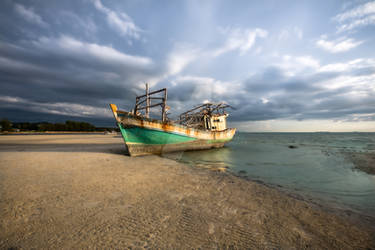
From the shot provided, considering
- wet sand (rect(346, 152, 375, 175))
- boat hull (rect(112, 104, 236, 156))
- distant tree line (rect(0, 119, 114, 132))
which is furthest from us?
distant tree line (rect(0, 119, 114, 132))

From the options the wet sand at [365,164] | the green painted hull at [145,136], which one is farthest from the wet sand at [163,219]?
the wet sand at [365,164]

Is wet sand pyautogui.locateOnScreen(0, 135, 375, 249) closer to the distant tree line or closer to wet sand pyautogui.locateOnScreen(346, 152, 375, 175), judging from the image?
wet sand pyautogui.locateOnScreen(346, 152, 375, 175)

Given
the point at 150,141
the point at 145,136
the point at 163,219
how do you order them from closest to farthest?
the point at 163,219
the point at 145,136
the point at 150,141

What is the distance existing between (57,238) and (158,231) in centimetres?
159

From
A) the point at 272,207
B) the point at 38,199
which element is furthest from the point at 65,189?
the point at 272,207

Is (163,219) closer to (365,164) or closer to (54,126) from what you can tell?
(365,164)

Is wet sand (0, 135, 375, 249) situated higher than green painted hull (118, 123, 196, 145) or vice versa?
green painted hull (118, 123, 196, 145)

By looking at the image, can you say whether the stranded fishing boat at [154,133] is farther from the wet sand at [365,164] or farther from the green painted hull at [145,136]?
the wet sand at [365,164]

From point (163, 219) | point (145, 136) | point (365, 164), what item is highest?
point (145, 136)

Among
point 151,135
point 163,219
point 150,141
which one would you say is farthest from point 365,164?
point 150,141

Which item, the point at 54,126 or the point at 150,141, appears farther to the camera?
the point at 54,126

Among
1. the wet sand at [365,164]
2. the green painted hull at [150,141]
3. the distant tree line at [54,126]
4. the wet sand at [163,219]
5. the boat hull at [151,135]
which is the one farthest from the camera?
the distant tree line at [54,126]

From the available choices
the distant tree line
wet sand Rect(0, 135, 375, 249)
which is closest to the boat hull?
wet sand Rect(0, 135, 375, 249)

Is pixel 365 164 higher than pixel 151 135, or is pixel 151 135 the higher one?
pixel 151 135
